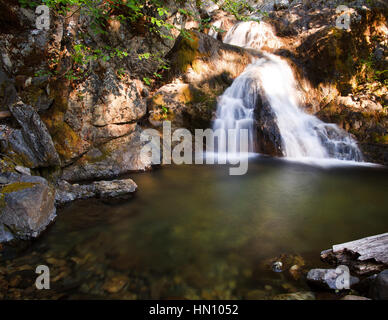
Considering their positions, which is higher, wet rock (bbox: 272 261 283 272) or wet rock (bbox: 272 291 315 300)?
wet rock (bbox: 272 261 283 272)

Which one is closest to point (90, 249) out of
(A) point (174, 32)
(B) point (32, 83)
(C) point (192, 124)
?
(B) point (32, 83)

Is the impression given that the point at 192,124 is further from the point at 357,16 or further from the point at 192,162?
the point at 357,16

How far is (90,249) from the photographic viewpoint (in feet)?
10.1

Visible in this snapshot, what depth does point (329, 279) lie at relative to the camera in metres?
2.25

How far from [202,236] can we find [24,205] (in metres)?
2.69

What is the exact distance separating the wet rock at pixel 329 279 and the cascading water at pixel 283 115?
20.7 ft

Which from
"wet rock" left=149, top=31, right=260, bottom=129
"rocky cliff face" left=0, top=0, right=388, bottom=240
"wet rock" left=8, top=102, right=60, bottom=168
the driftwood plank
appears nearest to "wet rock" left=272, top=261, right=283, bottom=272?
the driftwood plank

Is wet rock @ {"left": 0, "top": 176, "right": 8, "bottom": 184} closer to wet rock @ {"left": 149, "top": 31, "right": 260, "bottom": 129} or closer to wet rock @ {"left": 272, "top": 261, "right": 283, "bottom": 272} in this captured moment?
wet rock @ {"left": 272, "top": 261, "right": 283, "bottom": 272}

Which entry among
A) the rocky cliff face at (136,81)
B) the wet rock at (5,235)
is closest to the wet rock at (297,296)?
the wet rock at (5,235)

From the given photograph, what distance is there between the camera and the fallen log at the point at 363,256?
2.35 m

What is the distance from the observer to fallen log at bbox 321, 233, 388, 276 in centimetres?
235

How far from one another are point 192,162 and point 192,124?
6.55 ft

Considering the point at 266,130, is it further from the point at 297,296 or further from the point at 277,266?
the point at 297,296

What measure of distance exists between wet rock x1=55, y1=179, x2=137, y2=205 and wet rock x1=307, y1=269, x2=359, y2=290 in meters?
3.78
